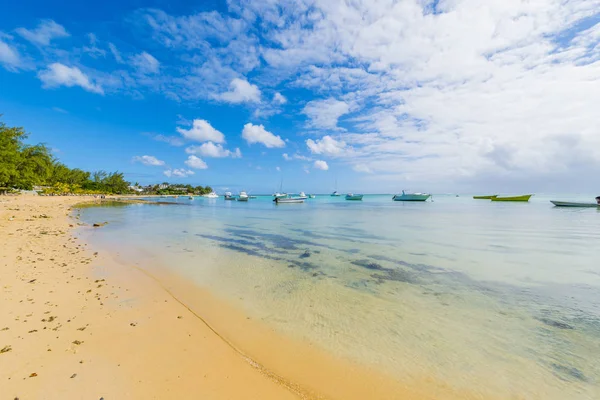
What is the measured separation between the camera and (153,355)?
462cm

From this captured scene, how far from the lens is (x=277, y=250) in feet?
50.3

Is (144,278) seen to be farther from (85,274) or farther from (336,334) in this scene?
(336,334)

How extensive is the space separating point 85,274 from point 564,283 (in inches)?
710

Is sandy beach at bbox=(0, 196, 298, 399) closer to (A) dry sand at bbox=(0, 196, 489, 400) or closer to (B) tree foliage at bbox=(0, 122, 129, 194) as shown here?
(A) dry sand at bbox=(0, 196, 489, 400)

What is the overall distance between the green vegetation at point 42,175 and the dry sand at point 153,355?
4883cm

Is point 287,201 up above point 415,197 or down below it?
below

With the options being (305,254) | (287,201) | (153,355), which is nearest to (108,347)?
(153,355)

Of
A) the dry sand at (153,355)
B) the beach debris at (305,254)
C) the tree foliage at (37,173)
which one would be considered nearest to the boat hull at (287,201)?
the tree foliage at (37,173)

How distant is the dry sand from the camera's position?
3.81m

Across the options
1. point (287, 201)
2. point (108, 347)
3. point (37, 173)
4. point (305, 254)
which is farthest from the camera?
point (287, 201)

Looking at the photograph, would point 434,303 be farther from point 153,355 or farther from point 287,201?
point 287,201

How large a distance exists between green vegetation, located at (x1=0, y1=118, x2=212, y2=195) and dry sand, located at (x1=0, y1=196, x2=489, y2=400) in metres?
48.8

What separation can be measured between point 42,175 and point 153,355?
90326 mm

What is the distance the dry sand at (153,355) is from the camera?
3.81 meters
